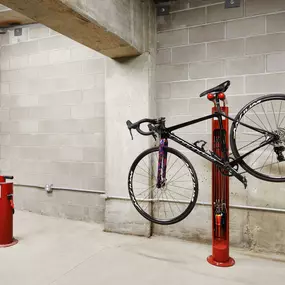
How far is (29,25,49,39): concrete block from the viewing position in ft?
13.4

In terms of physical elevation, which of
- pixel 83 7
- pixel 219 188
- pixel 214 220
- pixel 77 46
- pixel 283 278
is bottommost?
pixel 283 278

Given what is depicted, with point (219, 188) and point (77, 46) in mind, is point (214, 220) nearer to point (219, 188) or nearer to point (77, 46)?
point (219, 188)

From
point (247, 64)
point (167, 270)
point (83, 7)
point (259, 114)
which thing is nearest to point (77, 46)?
point (83, 7)

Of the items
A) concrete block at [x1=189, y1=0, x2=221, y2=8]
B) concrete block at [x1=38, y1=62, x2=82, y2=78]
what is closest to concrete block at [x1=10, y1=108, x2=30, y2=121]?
concrete block at [x1=38, y1=62, x2=82, y2=78]

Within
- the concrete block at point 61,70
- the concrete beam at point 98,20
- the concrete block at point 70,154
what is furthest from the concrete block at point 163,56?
the concrete block at point 70,154

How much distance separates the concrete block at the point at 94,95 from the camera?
3.73 m

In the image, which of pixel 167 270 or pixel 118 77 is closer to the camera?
pixel 167 270

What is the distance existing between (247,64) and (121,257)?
232 centimetres

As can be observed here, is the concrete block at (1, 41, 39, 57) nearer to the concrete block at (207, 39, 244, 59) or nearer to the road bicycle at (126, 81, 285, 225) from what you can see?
the road bicycle at (126, 81, 285, 225)

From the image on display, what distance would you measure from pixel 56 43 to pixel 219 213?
10.3ft

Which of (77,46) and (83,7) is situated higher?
(77,46)

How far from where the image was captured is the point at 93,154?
3.80 metres

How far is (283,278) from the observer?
2.32 m

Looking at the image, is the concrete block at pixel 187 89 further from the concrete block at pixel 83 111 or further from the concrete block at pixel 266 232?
the concrete block at pixel 266 232
